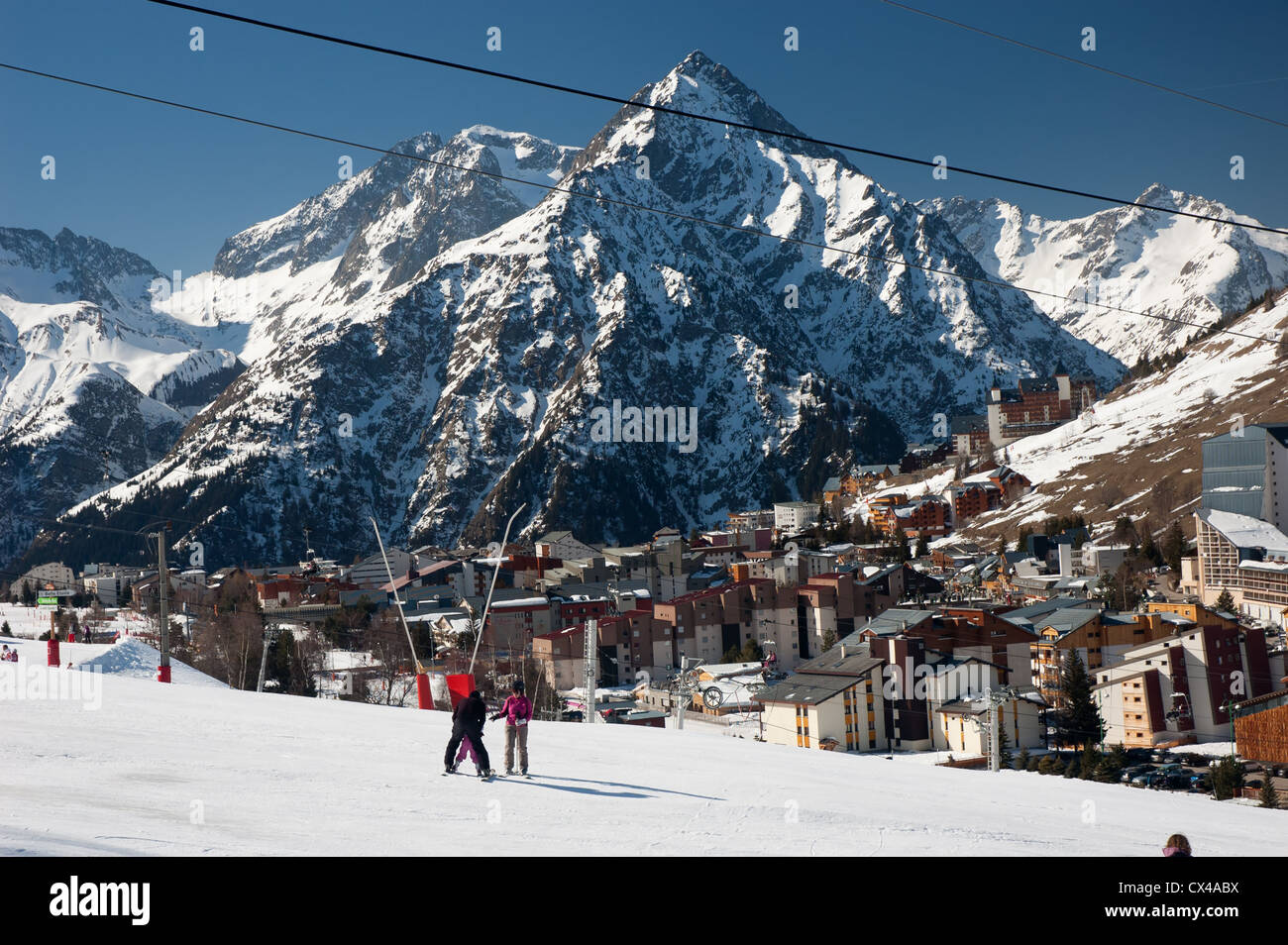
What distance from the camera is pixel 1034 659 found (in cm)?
5769

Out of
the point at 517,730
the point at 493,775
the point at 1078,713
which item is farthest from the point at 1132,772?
the point at 493,775

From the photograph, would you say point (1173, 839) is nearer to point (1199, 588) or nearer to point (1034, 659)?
point (1034, 659)

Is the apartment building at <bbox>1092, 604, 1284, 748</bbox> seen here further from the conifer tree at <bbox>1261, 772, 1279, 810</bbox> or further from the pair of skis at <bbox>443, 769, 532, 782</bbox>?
the pair of skis at <bbox>443, 769, 532, 782</bbox>

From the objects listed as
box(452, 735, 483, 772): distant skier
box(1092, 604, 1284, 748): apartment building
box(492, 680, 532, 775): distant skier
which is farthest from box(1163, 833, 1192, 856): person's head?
box(1092, 604, 1284, 748): apartment building

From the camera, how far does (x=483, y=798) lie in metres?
12.2

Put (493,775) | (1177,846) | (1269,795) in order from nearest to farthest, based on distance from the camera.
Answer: (1177,846)
(493,775)
(1269,795)

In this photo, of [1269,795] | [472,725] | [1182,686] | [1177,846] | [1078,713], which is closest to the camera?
[1177,846]

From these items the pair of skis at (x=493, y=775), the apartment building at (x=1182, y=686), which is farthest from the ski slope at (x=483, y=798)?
the apartment building at (x=1182, y=686)

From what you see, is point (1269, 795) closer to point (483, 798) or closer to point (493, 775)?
point (493, 775)

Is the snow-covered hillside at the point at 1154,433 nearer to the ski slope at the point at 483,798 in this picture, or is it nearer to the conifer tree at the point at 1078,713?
the conifer tree at the point at 1078,713

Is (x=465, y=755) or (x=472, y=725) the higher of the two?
(x=472, y=725)
